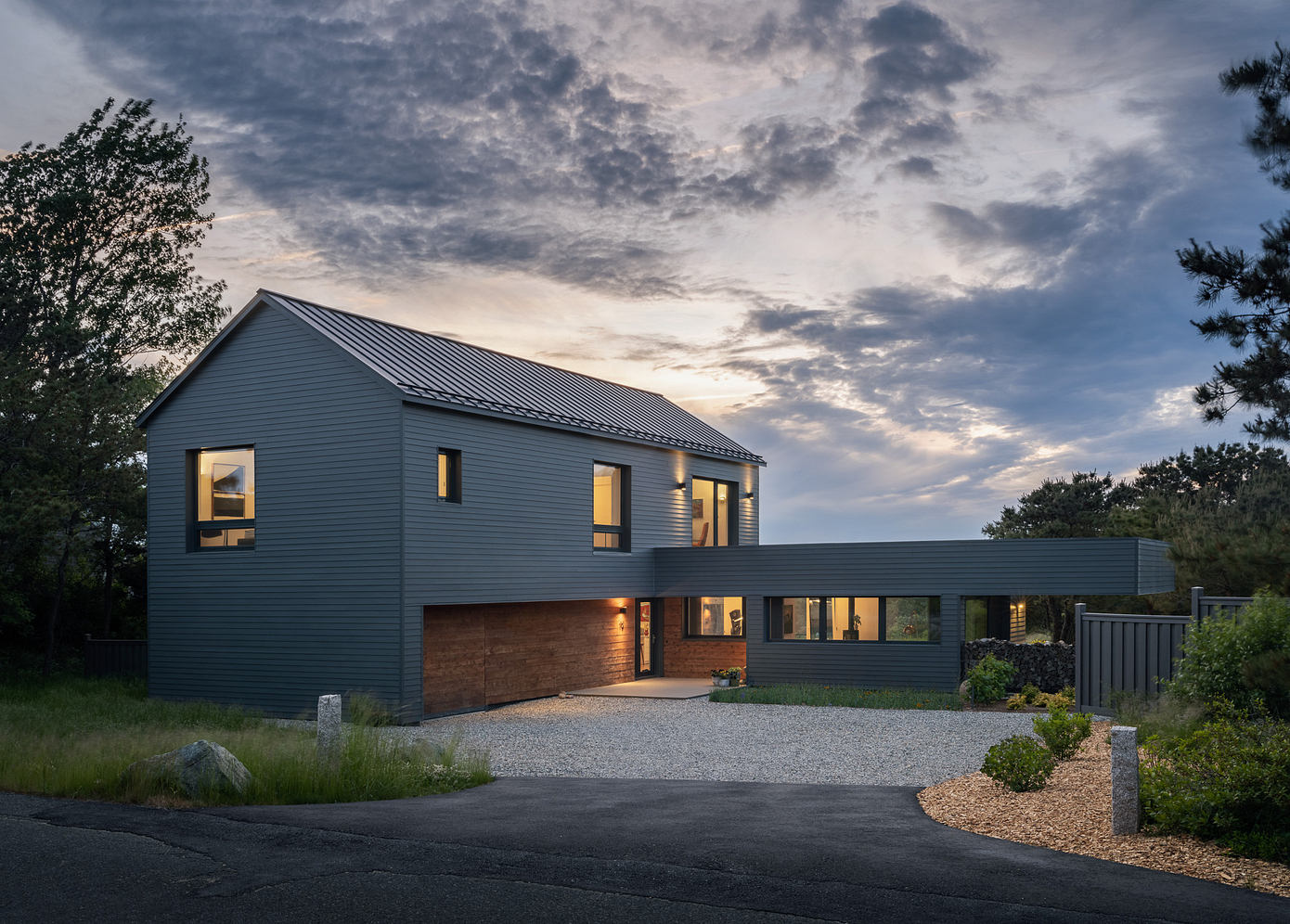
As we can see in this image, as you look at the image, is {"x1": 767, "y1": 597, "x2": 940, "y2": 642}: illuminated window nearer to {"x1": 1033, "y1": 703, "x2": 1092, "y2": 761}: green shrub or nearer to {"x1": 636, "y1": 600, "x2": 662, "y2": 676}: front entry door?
{"x1": 636, "y1": 600, "x2": 662, "y2": 676}: front entry door

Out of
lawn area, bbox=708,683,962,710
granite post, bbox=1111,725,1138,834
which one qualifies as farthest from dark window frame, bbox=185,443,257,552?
granite post, bbox=1111,725,1138,834

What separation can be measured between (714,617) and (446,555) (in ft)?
29.6

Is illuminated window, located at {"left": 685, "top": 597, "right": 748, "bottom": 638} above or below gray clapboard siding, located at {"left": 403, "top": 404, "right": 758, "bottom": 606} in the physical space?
below

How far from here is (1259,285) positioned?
32.8 ft

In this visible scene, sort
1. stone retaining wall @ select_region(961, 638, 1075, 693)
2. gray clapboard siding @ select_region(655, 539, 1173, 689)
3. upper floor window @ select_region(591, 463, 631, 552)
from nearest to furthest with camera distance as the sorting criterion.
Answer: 1. gray clapboard siding @ select_region(655, 539, 1173, 689)
2. stone retaining wall @ select_region(961, 638, 1075, 693)
3. upper floor window @ select_region(591, 463, 631, 552)

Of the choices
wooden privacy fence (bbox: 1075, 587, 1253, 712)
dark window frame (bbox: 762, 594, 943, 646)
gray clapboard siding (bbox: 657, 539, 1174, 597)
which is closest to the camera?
wooden privacy fence (bbox: 1075, 587, 1253, 712)

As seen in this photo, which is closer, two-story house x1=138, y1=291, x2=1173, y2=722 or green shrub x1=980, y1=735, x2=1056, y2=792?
green shrub x1=980, y1=735, x2=1056, y2=792

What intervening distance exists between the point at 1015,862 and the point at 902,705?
12.8 meters

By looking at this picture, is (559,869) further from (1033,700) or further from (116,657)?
(116,657)

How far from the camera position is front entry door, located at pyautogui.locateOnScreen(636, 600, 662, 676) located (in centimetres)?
2519

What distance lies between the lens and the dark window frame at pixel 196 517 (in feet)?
65.1

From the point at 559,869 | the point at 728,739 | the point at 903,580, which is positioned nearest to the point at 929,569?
the point at 903,580

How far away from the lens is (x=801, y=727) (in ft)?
55.3

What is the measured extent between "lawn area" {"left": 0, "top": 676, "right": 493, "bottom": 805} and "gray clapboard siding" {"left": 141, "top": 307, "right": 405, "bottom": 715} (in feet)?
11.0
